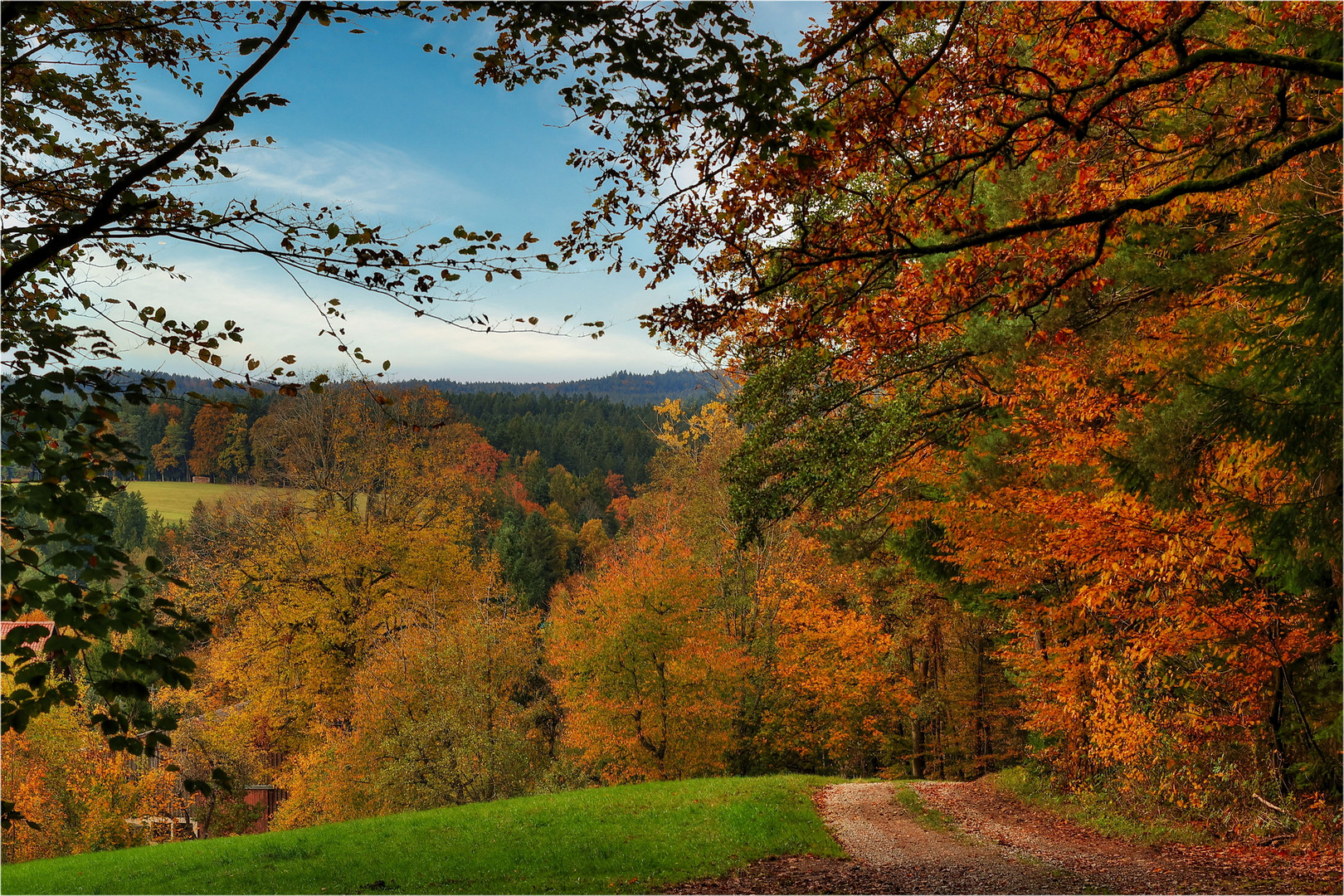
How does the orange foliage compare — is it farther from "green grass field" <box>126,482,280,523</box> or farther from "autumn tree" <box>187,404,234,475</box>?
"green grass field" <box>126,482,280,523</box>

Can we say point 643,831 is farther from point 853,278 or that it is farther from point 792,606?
point 792,606

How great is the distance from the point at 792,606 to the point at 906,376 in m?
11.7

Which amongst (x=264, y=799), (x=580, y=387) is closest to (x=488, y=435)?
(x=264, y=799)

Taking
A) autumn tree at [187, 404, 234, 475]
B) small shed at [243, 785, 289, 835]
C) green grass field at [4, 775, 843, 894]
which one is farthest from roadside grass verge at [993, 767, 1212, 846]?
autumn tree at [187, 404, 234, 475]

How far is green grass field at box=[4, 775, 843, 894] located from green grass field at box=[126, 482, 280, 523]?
43.5 meters

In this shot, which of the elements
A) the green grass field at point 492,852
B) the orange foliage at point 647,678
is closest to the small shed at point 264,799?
the green grass field at point 492,852

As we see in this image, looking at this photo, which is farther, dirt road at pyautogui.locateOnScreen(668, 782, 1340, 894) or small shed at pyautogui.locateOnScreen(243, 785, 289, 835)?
small shed at pyautogui.locateOnScreen(243, 785, 289, 835)

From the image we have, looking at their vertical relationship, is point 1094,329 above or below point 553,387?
below

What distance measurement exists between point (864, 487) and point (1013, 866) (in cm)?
493

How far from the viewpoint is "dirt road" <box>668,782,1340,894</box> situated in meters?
7.75

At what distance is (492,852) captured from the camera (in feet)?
32.4

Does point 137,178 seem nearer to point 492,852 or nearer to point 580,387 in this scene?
point 492,852

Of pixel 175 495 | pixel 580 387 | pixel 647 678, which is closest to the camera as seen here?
pixel 647 678

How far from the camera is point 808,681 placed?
2002 cm
